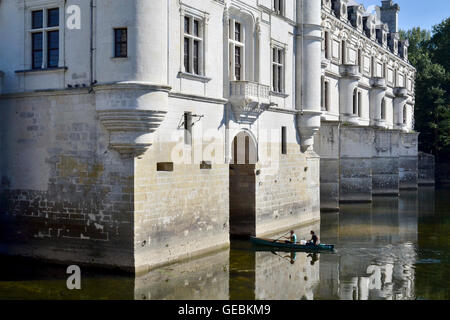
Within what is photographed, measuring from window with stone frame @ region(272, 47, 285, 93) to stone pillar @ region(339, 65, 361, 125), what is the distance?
1635cm

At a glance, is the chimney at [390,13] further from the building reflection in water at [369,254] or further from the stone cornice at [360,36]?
the building reflection in water at [369,254]

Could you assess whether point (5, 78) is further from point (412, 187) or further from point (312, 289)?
point (412, 187)

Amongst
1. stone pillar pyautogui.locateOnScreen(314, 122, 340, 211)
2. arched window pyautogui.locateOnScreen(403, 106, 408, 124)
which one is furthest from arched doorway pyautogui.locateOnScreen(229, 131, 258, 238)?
arched window pyautogui.locateOnScreen(403, 106, 408, 124)

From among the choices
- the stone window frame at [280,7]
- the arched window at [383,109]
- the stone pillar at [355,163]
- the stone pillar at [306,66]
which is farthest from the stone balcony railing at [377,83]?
the stone window frame at [280,7]

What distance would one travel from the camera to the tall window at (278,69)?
27959 millimetres

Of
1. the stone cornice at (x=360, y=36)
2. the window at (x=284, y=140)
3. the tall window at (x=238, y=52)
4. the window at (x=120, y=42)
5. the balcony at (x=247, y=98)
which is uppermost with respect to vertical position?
the stone cornice at (x=360, y=36)

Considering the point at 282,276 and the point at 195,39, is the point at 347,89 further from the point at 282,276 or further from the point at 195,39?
the point at 282,276

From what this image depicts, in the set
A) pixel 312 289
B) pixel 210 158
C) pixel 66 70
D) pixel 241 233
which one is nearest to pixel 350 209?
pixel 241 233

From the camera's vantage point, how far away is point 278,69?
28.7 m

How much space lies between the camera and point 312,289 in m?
17.7

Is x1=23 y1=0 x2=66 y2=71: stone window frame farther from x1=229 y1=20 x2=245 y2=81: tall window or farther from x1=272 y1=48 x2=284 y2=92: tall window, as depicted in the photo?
x1=272 y1=48 x2=284 y2=92: tall window

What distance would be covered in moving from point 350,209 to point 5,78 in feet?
82.9

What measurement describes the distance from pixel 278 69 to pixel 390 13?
144ft

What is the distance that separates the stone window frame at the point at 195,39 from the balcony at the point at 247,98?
1.93 metres
